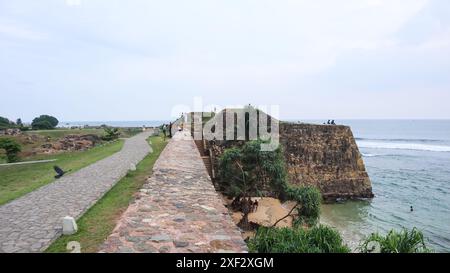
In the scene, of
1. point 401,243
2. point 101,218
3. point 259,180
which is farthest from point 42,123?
point 401,243

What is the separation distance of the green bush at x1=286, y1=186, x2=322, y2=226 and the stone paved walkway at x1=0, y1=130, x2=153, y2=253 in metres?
6.01

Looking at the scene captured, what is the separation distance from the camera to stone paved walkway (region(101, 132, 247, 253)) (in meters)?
4.40

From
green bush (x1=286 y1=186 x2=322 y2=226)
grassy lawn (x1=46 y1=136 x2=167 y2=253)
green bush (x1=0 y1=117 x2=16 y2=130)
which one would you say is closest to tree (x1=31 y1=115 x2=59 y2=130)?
green bush (x1=0 y1=117 x2=16 y2=130)

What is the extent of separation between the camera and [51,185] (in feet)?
32.7

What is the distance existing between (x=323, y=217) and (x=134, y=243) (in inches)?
559

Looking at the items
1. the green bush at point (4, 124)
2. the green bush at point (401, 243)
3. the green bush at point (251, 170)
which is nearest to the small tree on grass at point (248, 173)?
the green bush at point (251, 170)

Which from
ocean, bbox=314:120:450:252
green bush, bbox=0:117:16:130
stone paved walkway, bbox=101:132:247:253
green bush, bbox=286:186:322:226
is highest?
green bush, bbox=0:117:16:130

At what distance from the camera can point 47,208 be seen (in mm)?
7199

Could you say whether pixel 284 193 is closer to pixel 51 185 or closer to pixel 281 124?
pixel 51 185

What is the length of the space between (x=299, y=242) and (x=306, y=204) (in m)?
5.78

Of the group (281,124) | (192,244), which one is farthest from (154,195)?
(281,124)

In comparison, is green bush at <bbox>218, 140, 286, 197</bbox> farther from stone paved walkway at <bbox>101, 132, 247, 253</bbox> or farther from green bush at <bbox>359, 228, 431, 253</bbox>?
green bush at <bbox>359, 228, 431, 253</bbox>

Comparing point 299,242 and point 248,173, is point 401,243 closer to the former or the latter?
point 299,242

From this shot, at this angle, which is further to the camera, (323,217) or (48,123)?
(48,123)
